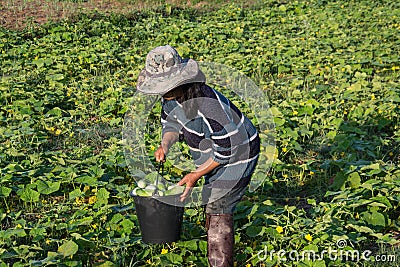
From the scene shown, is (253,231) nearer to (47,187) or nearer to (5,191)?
(47,187)

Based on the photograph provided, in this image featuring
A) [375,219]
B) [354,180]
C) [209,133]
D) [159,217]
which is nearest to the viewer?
[209,133]

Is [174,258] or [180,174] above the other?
[174,258]

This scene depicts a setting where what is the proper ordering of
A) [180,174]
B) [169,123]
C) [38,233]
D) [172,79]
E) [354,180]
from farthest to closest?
[180,174] < [354,180] < [38,233] < [169,123] < [172,79]

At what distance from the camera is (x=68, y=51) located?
347 inches

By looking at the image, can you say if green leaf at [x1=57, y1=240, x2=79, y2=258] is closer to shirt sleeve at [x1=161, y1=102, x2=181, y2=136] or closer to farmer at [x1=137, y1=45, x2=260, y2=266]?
farmer at [x1=137, y1=45, x2=260, y2=266]

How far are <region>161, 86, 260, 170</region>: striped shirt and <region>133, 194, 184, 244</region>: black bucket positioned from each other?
328 mm

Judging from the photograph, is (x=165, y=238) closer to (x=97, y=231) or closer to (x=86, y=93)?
(x=97, y=231)

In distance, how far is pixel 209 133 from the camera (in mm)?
3424

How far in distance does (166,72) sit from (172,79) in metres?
0.05

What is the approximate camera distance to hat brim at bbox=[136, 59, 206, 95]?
10.7 ft

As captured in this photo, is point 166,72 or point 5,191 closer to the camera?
point 166,72

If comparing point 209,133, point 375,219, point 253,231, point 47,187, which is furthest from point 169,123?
point 375,219

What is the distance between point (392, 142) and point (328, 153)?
71 centimetres

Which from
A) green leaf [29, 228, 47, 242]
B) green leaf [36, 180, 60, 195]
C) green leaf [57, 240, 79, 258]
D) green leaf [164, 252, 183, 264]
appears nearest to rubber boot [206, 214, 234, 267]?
green leaf [164, 252, 183, 264]
